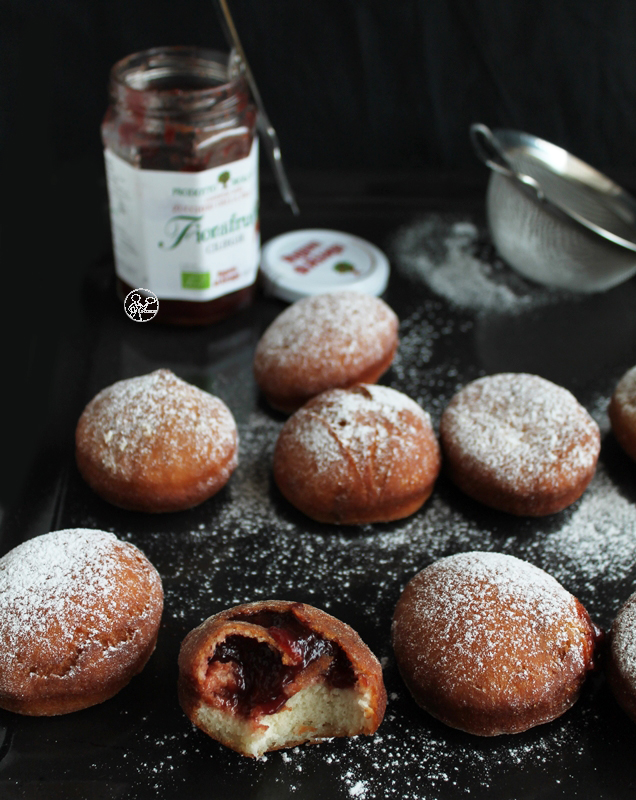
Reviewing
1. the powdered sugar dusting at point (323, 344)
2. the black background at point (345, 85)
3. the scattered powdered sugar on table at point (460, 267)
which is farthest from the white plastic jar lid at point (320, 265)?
the black background at point (345, 85)

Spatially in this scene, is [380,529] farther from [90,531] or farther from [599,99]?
[599,99]

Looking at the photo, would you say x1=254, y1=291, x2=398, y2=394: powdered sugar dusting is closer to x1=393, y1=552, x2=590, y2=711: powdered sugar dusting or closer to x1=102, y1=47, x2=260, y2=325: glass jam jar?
x1=102, y1=47, x2=260, y2=325: glass jam jar

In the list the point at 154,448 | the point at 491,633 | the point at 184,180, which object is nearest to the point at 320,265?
the point at 184,180

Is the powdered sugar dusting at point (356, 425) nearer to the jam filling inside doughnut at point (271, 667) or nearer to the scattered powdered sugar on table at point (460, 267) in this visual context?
the jam filling inside doughnut at point (271, 667)

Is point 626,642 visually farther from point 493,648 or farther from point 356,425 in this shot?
point 356,425

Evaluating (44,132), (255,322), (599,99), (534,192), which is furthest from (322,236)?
(599,99)

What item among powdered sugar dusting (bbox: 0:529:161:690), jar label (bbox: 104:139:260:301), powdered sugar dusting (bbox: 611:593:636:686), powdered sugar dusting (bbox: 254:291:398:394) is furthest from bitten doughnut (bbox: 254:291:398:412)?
powdered sugar dusting (bbox: 611:593:636:686)
